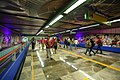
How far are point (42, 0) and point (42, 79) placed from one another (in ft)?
12.3

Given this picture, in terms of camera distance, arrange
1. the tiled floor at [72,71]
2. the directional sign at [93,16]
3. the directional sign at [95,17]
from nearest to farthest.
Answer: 1. the tiled floor at [72,71]
2. the directional sign at [93,16]
3. the directional sign at [95,17]

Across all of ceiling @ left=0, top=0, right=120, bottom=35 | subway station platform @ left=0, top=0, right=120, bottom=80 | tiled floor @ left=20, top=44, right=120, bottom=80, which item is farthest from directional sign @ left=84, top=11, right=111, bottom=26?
tiled floor @ left=20, top=44, right=120, bottom=80

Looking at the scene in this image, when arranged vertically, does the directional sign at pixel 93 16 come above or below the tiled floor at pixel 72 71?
Result: above

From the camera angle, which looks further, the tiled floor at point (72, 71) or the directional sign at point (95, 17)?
the directional sign at point (95, 17)

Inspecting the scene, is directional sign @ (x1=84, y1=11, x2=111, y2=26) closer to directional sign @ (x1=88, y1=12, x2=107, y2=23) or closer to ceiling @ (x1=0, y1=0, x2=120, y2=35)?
directional sign @ (x1=88, y1=12, x2=107, y2=23)

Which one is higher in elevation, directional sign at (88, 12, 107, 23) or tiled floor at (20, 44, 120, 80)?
directional sign at (88, 12, 107, 23)

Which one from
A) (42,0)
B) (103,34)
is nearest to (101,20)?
(42,0)

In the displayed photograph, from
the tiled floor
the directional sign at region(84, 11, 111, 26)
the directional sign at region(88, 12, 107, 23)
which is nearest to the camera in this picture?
the tiled floor

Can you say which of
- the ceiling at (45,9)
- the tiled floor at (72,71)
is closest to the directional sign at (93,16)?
the ceiling at (45,9)

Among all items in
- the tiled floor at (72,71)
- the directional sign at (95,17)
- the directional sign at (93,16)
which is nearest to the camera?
the tiled floor at (72,71)

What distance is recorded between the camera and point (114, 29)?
38.6 ft

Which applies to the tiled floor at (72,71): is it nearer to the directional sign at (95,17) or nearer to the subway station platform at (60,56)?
the subway station platform at (60,56)

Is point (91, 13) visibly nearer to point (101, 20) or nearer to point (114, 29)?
point (101, 20)

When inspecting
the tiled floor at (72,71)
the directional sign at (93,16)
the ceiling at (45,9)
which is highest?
the ceiling at (45,9)
